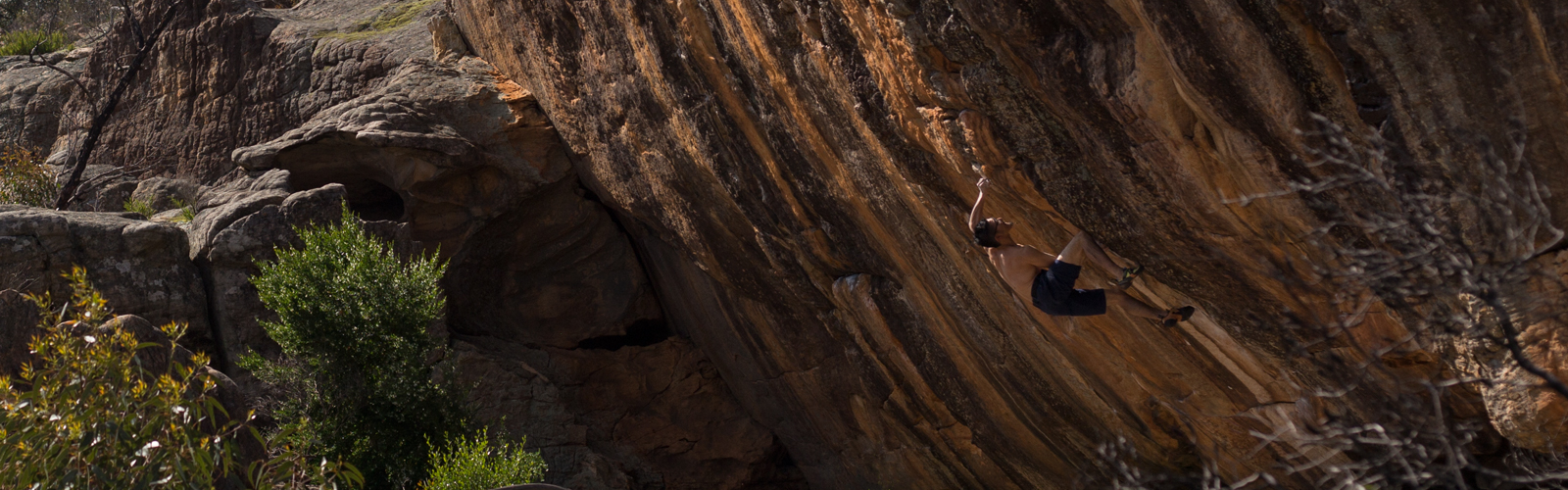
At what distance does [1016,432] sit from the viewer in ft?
36.7

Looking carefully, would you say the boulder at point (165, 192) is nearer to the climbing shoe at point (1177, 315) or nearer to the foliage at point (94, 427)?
the foliage at point (94, 427)

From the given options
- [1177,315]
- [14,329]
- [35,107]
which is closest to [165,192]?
[14,329]

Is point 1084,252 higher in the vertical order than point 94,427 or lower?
higher

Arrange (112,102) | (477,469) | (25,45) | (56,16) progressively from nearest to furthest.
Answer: (477,469) → (112,102) → (25,45) → (56,16)

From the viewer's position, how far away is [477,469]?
961 cm

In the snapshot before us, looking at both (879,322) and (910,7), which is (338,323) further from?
(910,7)

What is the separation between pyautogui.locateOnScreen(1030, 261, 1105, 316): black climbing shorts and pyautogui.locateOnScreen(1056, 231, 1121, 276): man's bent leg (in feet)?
0.17

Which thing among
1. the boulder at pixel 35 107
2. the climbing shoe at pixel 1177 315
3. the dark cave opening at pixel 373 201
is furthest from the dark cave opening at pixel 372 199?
the climbing shoe at pixel 1177 315

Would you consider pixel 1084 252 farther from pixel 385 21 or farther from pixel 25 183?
pixel 25 183

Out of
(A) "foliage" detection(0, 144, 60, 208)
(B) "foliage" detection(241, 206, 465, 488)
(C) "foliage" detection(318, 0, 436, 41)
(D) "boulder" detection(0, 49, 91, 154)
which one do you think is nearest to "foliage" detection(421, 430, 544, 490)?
(B) "foliage" detection(241, 206, 465, 488)

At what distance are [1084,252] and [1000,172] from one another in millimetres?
811

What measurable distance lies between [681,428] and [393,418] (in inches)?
227

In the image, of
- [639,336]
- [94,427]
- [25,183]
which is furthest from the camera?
[639,336]

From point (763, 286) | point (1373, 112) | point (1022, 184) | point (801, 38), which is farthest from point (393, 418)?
point (1373, 112)
